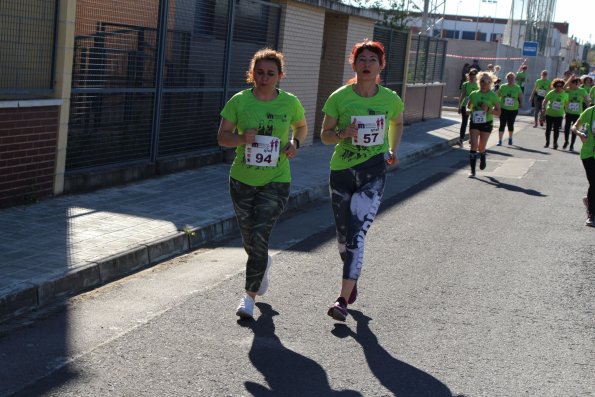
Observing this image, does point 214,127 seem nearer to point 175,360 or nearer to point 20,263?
point 20,263

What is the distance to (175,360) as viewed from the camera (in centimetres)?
569

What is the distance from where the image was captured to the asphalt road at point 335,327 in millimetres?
5441

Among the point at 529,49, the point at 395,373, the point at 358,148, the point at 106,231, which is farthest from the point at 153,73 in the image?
the point at 529,49

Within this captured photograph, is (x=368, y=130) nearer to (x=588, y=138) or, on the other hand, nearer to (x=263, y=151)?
(x=263, y=151)

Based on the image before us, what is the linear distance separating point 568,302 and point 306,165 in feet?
27.9

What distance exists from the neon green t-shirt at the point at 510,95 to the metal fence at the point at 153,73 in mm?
8658

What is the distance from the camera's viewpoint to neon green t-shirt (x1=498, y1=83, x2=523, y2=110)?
73.9ft

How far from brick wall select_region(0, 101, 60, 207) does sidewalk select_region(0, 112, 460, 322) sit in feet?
0.65

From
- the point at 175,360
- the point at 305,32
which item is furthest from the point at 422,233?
the point at 305,32

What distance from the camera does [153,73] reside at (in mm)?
12672

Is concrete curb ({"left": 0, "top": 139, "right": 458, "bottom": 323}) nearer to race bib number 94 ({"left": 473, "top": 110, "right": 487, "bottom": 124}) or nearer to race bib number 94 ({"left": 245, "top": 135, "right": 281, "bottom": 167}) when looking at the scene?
race bib number 94 ({"left": 245, "top": 135, "right": 281, "bottom": 167})

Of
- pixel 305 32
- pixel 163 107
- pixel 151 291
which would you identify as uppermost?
pixel 305 32

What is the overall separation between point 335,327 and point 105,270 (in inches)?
84.1

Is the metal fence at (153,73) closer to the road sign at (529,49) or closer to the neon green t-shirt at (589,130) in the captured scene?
the neon green t-shirt at (589,130)
